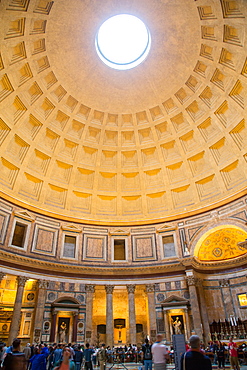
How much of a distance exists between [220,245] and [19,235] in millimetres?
19822

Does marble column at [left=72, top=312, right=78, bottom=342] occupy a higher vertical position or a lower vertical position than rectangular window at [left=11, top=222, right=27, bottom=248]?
lower

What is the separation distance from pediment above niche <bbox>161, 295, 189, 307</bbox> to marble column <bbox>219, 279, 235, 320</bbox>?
12.9ft

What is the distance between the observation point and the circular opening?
2695cm

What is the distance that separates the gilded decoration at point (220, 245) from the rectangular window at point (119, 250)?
25.4 feet

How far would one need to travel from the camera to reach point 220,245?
2731 centimetres

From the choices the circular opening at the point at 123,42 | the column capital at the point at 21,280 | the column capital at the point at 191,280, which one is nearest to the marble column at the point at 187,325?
the column capital at the point at 191,280

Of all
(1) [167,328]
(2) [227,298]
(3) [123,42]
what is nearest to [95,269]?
(1) [167,328]

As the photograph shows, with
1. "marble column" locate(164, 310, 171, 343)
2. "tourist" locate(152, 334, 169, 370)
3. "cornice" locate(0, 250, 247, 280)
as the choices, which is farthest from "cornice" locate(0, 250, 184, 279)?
"tourist" locate(152, 334, 169, 370)

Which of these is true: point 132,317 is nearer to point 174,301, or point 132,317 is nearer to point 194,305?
point 174,301

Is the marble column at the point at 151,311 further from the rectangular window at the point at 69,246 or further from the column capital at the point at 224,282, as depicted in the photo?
the rectangular window at the point at 69,246

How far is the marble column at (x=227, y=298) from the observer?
24.6 meters

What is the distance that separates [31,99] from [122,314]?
24.4 m

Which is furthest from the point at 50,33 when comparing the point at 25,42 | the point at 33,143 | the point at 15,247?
the point at 15,247

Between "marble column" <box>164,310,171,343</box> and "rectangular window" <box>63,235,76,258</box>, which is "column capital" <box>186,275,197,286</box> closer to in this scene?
"marble column" <box>164,310,171,343</box>
